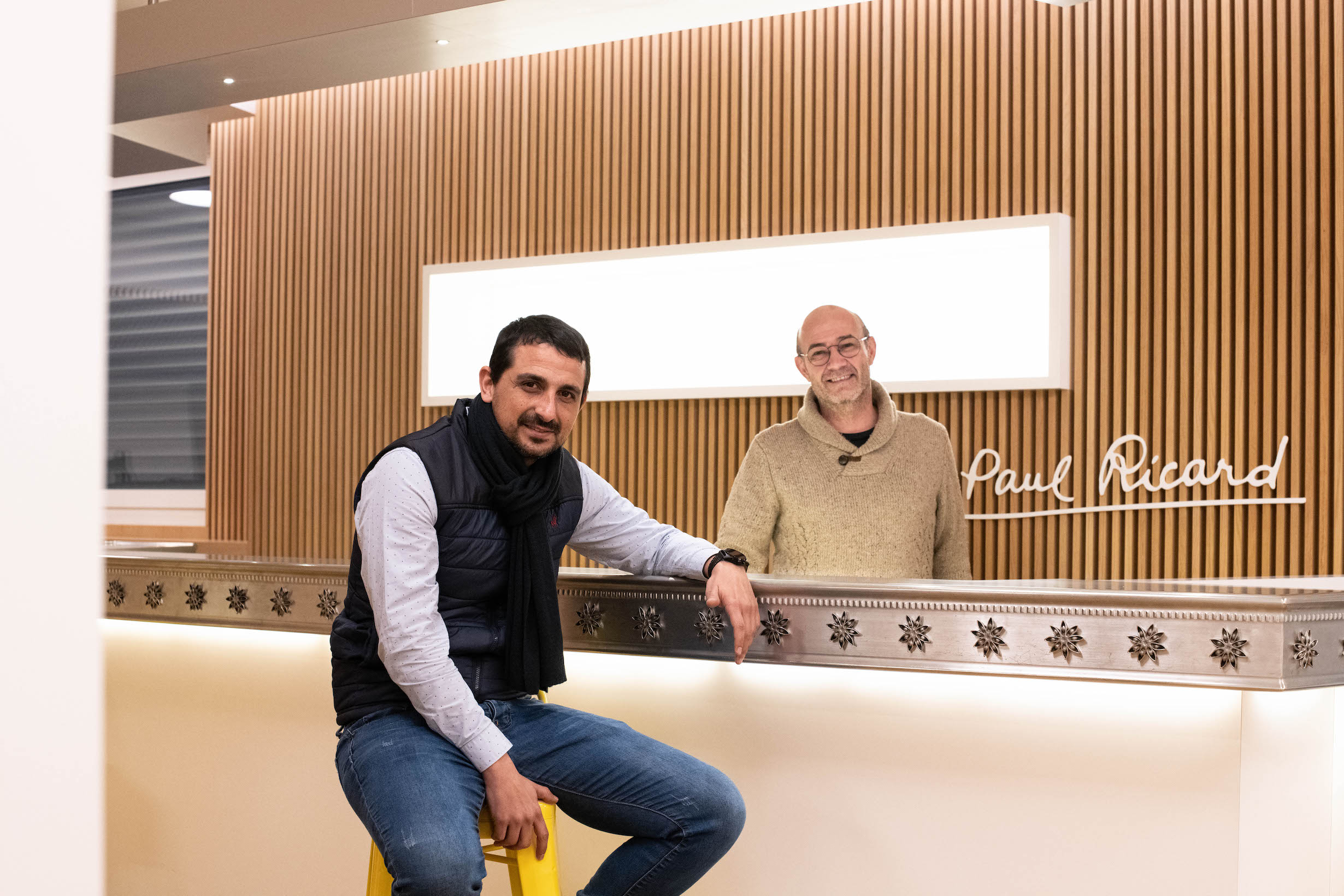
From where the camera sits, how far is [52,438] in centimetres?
45

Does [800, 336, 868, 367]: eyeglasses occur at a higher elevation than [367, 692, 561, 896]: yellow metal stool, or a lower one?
higher

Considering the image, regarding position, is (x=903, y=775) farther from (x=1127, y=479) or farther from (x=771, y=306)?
(x=771, y=306)

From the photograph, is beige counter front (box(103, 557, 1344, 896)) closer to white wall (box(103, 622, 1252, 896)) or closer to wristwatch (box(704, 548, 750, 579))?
white wall (box(103, 622, 1252, 896))

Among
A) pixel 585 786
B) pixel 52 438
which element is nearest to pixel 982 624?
pixel 585 786

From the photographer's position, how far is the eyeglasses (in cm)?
362

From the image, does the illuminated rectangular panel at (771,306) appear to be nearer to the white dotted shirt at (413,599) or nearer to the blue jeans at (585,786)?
the blue jeans at (585,786)

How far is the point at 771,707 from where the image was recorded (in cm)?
255

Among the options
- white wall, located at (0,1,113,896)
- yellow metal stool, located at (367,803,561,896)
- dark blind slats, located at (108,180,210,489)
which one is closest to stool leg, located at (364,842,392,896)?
yellow metal stool, located at (367,803,561,896)

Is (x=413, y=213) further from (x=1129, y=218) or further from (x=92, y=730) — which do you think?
(x=92, y=730)

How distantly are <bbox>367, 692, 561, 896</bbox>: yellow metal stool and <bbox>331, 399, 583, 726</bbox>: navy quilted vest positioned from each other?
24 centimetres

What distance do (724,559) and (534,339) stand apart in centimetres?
58

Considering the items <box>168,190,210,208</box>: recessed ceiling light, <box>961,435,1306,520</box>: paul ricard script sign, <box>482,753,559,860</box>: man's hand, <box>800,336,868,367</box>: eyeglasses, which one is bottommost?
<box>482,753,559,860</box>: man's hand

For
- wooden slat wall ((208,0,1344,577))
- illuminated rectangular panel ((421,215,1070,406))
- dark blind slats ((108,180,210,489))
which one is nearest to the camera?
wooden slat wall ((208,0,1344,577))

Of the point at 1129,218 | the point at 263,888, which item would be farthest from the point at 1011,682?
the point at 1129,218
